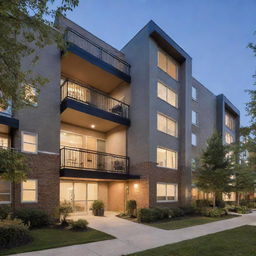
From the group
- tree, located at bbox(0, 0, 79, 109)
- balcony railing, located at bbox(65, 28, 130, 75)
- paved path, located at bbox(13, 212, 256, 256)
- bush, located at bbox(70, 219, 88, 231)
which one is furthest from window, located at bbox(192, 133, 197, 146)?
tree, located at bbox(0, 0, 79, 109)

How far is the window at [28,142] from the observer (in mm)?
12289

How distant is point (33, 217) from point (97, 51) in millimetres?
12483

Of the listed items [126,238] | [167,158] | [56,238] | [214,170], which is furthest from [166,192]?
[56,238]

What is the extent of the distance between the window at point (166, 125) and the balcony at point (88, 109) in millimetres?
2372

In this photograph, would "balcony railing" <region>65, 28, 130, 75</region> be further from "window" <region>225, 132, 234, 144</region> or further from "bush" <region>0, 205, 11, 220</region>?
"window" <region>225, 132, 234, 144</region>

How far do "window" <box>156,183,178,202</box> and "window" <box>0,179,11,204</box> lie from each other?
370 inches

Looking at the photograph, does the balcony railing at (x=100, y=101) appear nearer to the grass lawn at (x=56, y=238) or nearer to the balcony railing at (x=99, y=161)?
the balcony railing at (x=99, y=161)

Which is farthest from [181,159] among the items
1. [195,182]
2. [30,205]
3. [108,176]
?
Result: [30,205]

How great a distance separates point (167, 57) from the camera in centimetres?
1939

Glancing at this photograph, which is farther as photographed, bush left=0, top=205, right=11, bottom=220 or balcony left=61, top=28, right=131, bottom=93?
balcony left=61, top=28, right=131, bottom=93

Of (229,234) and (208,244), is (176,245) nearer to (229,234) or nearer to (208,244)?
(208,244)

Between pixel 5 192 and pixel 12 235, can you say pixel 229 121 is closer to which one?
pixel 5 192

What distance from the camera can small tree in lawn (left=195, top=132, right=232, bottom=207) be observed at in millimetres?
18312

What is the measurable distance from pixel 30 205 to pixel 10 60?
8.72 metres
